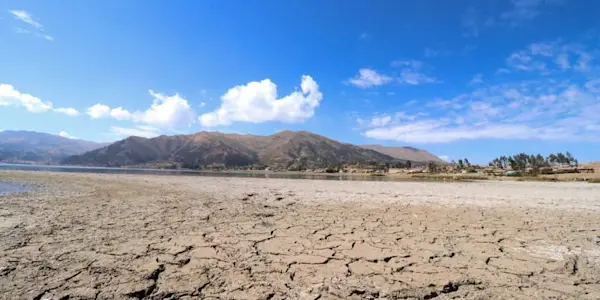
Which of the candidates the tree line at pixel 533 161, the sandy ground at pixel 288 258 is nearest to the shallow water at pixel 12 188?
the sandy ground at pixel 288 258

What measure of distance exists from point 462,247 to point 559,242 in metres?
2.65

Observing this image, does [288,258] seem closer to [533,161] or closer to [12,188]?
[12,188]

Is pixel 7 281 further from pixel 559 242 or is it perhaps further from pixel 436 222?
pixel 559 242

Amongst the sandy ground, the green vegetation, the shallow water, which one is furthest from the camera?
the green vegetation

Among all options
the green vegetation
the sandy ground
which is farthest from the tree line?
the sandy ground

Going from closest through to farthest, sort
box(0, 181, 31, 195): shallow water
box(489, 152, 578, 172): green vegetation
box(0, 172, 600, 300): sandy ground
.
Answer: box(0, 172, 600, 300): sandy ground, box(0, 181, 31, 195): shallow water, box(489, 152, 578, 172): green vegetation

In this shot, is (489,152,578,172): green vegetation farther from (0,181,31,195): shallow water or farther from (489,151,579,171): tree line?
(0,181,31,195): shallow water

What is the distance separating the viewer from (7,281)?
385 cm

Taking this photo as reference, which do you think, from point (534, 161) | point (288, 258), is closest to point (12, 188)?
point (288, 258)

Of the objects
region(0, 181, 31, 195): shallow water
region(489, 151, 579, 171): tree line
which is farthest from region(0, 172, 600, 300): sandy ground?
region(489, 151, 579, 171): tree line

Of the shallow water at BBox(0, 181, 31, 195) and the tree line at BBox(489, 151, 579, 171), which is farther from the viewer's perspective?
the tree line at BBox(489, 151, 579, 171)

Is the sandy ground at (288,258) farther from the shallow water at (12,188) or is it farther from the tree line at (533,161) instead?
the tree line at (533,161)

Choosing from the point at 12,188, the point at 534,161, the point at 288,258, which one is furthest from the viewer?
the point at 534,161

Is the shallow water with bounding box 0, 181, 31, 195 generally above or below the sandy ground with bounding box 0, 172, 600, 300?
below
